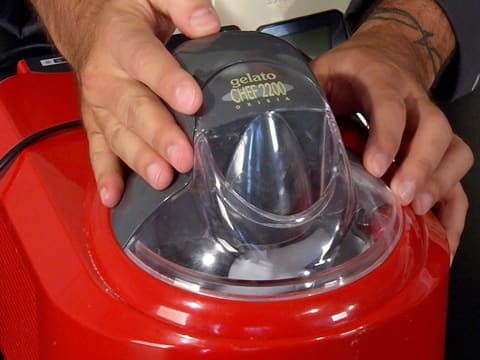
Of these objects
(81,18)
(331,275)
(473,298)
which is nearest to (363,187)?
(331,275)

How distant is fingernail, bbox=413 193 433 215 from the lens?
0.55 meters

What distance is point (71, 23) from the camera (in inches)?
27.9

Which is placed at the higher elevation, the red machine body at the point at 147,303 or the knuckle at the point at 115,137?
the knuckle at the point at 115,137

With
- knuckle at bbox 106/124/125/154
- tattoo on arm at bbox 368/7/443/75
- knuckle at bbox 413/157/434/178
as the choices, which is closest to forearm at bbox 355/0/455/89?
tattoo on arm at bbox 368/7/443/75

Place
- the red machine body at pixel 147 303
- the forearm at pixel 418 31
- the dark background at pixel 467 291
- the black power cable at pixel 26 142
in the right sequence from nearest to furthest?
the red machine body at pixel 147 303 → the black power cable at pixel 26 142 → the forearm at pixel 418 31 → the dark background at pixel 467 291

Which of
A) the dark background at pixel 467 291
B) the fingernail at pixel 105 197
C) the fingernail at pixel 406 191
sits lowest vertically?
the dark background at pixel 467 291

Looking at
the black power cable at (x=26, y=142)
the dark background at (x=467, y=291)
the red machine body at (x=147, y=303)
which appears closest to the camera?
the red machine body at (x=147, y=303)

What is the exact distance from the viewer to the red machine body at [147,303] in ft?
1.50

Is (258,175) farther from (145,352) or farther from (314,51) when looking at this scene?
(314,51)

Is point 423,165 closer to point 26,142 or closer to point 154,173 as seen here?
point 154,173

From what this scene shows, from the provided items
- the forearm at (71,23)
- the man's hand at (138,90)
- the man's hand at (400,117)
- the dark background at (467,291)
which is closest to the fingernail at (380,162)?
the man's hand at (400,117)

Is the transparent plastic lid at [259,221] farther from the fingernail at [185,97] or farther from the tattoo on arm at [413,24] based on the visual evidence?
the tattoo on arm at [413,24]

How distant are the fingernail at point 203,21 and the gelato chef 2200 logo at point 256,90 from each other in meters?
0.07

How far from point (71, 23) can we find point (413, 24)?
1.03ft
